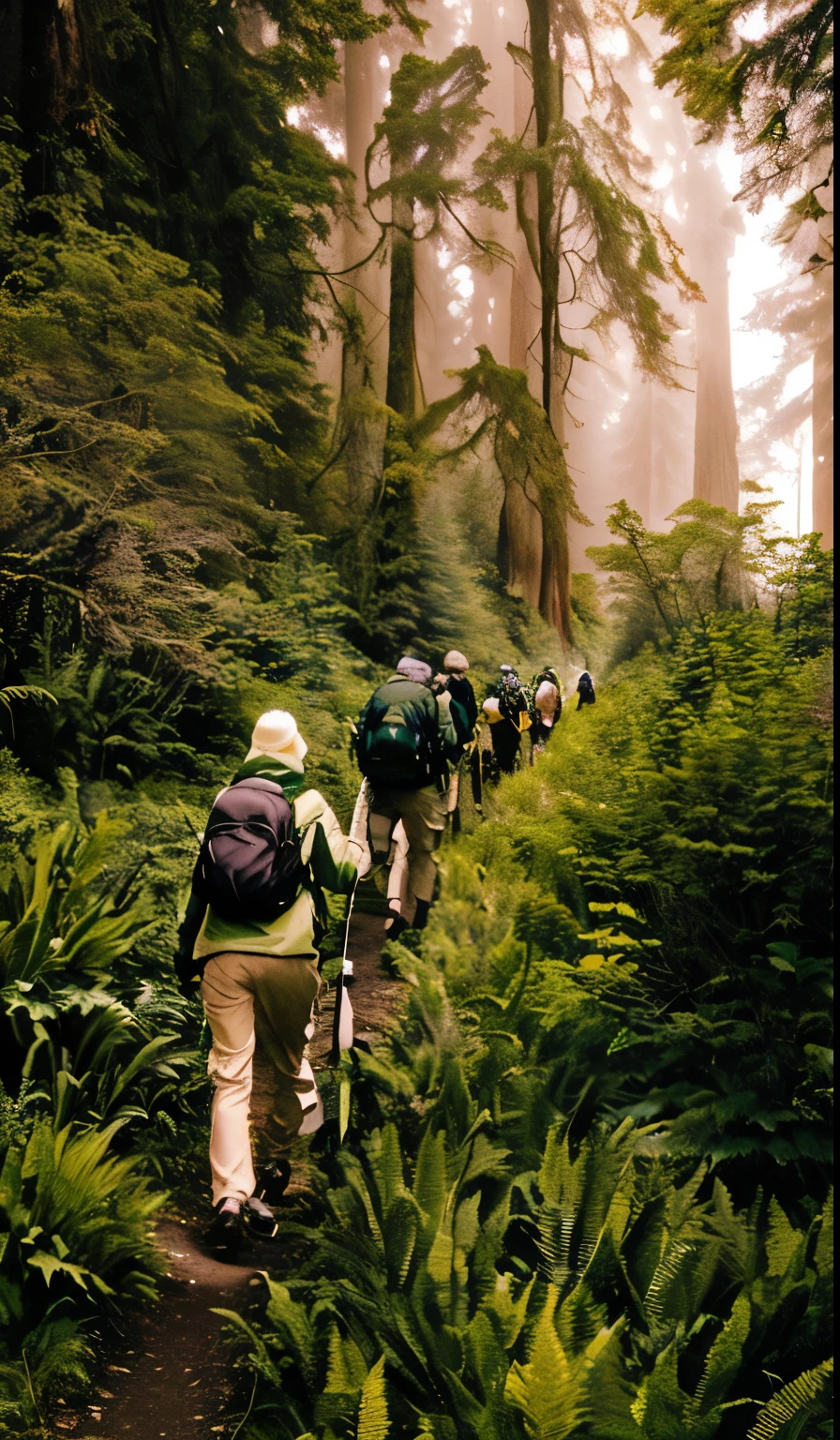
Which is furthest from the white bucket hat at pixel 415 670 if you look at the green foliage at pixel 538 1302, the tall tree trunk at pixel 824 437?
the green foliage at pixel 538 1302

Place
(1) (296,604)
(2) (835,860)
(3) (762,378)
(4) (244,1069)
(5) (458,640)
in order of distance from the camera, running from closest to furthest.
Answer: (2) (835,860)
(4) (244,1069)
(3) (762,378)
(5) (458,640)
(1) (296,604)

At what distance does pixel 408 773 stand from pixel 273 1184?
1.99 m

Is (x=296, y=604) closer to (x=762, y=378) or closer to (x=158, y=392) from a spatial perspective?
(x=158, y=392)

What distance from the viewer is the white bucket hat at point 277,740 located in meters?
4.16

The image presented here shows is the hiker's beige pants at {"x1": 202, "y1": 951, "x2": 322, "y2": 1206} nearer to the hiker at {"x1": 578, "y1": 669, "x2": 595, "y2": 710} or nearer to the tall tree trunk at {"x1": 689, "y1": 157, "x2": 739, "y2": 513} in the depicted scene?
the hiker at {"x1": 578, "y1": 669, "x2": 595, "y2": 710}

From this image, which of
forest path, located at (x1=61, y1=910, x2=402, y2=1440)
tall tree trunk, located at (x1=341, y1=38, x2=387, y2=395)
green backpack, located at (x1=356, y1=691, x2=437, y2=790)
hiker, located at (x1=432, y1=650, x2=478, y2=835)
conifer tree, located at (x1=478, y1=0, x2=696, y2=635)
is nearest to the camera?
forest path, located at (x1=61, y1=910, x2=402, y2=1440)

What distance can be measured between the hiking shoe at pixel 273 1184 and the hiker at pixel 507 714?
214 centimetres

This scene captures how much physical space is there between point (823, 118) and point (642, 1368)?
4.65m

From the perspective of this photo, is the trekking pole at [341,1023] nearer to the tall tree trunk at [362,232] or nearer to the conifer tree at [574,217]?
the conifer tree at [574,217]

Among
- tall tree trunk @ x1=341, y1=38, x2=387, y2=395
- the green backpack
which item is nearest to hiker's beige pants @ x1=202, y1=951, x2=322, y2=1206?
the green backpack

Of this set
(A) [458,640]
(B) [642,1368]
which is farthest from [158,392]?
(B) [642,1368]

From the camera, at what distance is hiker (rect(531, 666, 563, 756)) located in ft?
16.3

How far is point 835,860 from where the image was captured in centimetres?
351

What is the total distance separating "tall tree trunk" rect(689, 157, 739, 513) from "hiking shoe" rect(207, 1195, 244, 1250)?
359 centimetres
